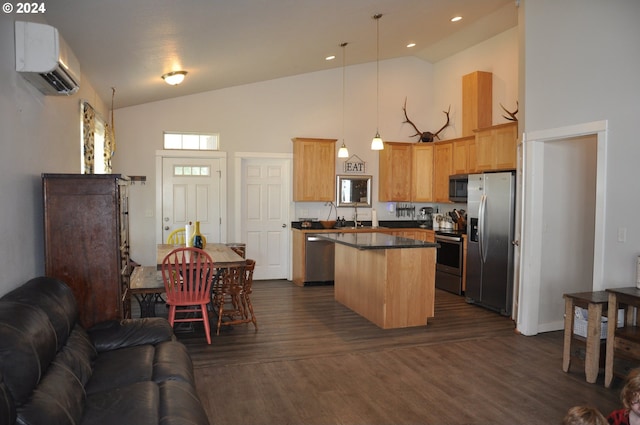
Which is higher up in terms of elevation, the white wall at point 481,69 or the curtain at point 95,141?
the white wall at point 481,69

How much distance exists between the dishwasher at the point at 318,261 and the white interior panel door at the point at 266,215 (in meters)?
0.65

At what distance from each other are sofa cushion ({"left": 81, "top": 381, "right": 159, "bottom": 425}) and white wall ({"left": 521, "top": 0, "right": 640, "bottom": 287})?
373 centimetres

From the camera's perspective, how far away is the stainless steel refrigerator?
560cm

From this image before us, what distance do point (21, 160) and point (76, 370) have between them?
1.32 metres

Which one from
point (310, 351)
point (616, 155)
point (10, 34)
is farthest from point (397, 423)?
point (10, 34)

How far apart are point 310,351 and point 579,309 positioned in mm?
2388

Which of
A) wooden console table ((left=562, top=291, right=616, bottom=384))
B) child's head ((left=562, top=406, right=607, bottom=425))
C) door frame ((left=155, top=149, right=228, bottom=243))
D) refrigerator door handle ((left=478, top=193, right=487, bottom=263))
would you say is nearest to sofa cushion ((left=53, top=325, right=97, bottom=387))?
child's head ((left=562, top=406, right=607, bottom=425))

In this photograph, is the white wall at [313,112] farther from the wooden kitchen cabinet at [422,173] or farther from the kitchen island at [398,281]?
the kitchen island at [398,281]

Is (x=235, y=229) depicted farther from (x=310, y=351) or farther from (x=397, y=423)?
(x=397, y=423)

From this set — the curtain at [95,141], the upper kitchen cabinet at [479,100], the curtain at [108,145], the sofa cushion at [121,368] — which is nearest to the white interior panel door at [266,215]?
the curtain at [108,145]

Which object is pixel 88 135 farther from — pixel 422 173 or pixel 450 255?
pixel 422 173

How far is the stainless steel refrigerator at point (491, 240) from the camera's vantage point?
5.60 meters

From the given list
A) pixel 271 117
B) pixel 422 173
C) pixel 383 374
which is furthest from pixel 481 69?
pixel 383 374

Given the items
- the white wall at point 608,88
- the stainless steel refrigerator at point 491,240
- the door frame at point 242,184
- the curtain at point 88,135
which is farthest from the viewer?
the door frame at point 242,184
